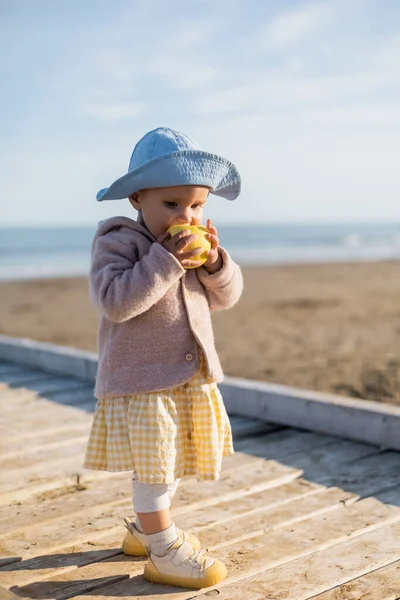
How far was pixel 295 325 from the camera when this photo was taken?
1240 cm

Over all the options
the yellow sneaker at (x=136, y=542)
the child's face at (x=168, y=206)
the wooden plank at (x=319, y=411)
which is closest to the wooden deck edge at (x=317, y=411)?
the wooden plank at (x=319, y=411)

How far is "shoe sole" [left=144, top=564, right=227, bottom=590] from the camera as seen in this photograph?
2.73m

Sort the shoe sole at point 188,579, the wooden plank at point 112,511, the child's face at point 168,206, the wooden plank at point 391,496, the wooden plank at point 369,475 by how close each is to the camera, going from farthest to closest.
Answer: the wooden plank at point 369,475, the wooden plank at point 391,496, the wooden plank at point 112,511, the child's face at point 168,206, the shoe sole at point 188,579

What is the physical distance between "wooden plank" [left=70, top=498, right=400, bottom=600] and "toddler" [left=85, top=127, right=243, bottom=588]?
0.10 m

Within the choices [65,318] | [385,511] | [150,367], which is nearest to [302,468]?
[385,511]

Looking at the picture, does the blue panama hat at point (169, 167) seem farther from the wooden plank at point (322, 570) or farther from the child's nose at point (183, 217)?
the wooden plank at point (322, 570)

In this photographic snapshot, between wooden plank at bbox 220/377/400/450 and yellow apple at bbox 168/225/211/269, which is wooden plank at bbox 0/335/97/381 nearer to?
wooden plank at bbox 220/377/400/450

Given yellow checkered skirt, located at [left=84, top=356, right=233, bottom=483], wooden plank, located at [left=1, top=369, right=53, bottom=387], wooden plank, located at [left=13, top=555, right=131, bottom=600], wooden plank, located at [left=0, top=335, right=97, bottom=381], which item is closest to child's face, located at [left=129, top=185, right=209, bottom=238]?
yellow checkered skirt, located at [left=84, top=356, right=233, bottom=483]

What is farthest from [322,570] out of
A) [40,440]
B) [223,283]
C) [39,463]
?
[40,440]

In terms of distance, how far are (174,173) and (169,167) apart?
1.1 inches

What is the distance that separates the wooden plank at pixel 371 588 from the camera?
262cm

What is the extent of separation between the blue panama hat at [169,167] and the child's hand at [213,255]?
165 millimetres

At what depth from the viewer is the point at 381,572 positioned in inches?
111

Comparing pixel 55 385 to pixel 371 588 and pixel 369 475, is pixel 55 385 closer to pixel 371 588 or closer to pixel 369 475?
pixel 369 475
